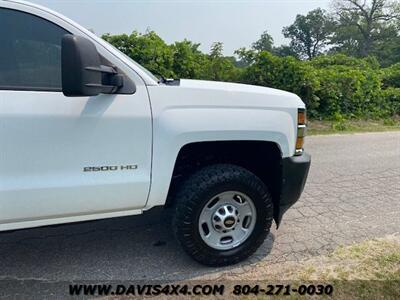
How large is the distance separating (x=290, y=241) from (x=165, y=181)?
151cm

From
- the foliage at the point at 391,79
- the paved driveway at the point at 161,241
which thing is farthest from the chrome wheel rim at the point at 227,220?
the foliage at the point at 391,79

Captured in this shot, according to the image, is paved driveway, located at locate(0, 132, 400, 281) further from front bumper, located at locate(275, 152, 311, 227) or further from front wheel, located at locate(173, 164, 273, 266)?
front bumper, located at locate(275, 152, 311, 227)

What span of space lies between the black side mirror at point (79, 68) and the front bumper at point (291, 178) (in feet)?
5.42

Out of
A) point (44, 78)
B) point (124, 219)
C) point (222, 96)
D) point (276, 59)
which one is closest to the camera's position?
point (44, 78)

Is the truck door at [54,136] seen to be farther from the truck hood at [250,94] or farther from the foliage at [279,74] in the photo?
the foliage at [279,74]

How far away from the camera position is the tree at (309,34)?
204 ft

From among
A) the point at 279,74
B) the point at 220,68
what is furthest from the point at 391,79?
the point at 220,68

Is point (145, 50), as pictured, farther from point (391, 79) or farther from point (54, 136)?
point (391, 79)

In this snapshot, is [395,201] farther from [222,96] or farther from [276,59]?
[276,59]

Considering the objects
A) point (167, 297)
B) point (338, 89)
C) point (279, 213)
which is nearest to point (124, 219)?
point (167, 297)

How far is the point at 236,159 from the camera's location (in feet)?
10.1

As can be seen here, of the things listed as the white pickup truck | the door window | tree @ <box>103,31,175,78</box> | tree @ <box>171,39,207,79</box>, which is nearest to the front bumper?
the white pickup truck

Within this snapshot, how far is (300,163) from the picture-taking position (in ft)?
9.68

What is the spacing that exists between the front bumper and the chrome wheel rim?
0.98 feet
